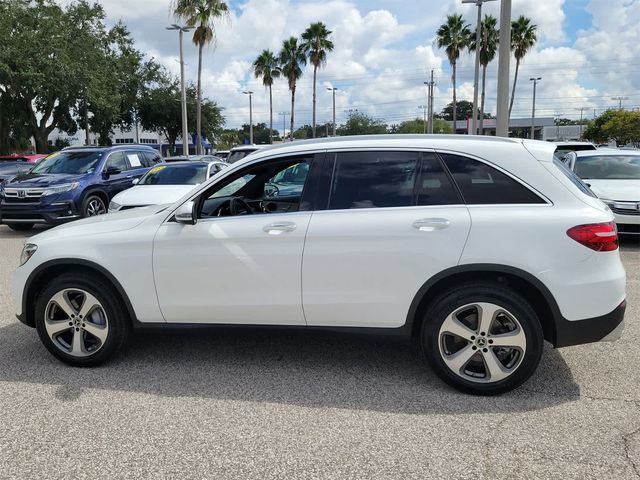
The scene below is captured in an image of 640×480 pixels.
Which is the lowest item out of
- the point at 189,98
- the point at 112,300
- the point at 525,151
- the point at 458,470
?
the point at 458,470

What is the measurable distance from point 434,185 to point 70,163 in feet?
35.1

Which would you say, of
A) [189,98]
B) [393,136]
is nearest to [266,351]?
[393,136]

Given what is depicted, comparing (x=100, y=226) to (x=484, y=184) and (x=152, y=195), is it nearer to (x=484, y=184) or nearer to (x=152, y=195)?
(x=484, y=184)

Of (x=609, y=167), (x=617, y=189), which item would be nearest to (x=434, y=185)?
(x=617, y=189)

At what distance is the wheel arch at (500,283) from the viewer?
3499 millimetres

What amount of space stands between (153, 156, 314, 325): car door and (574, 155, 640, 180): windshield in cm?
809

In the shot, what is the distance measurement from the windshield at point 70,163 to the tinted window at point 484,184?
33.2ft

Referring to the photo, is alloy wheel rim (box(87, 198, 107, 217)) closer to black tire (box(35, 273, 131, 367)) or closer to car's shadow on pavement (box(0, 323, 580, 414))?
car's shadow on pavement (box(0, 323, 580, 414))

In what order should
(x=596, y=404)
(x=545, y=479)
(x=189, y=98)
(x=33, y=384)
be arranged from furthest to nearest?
(x=189, y=98) < (x=33, y=384) < (x=596, y=404) < (x=545, y=479)

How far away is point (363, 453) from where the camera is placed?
302 centimetres

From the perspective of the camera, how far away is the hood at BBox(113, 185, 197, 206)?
9.62 meters

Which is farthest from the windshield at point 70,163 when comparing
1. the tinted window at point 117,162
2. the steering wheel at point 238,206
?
the steering wheel at point 238,206

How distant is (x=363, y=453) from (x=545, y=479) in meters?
0.92

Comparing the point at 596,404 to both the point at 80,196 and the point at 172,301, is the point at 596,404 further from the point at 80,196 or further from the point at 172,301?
the point at 80,196
